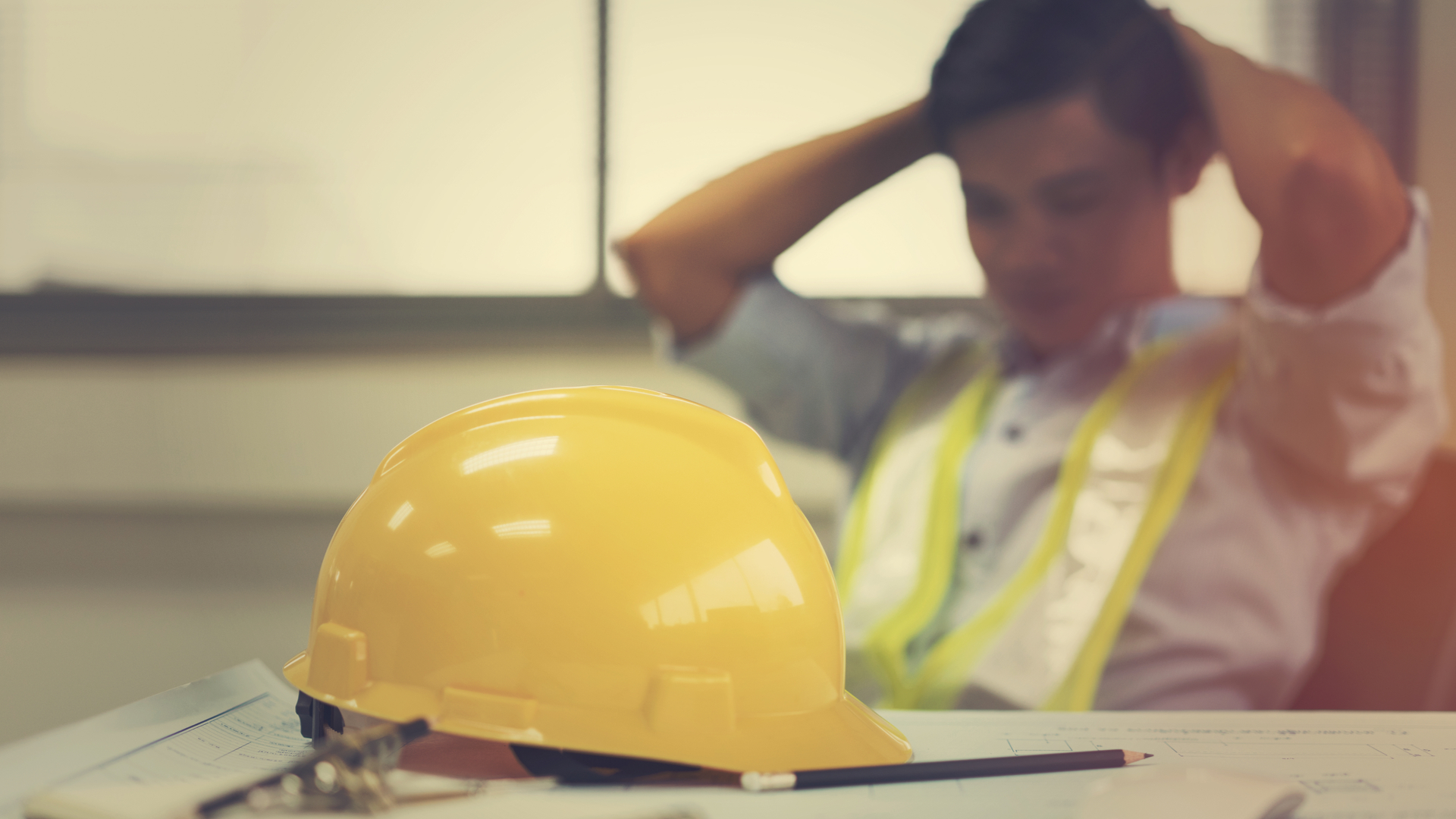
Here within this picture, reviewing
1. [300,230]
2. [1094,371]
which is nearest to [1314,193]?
[1094,371]

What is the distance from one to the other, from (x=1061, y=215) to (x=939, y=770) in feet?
2.16

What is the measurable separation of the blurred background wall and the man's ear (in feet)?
0.95

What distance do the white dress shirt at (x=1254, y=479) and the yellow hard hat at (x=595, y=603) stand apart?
45cm

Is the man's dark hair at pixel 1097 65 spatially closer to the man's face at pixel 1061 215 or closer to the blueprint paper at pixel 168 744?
the man's face at pixel 1061 215

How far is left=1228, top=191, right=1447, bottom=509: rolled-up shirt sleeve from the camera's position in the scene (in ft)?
2.23

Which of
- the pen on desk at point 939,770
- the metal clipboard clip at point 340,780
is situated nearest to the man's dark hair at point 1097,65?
the pen on desk at point 939,770

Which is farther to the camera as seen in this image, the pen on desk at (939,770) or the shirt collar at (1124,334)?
the shirt collar at (1124,334)

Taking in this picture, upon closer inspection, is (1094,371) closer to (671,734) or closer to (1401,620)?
(1401,620)

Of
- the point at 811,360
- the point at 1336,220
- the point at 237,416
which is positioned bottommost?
the point at 237,416

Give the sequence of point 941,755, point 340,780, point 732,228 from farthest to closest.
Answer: point 732,228 → point 941,755 → point 340,780

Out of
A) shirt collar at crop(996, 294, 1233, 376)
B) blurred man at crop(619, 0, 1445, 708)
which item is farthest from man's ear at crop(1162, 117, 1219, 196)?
shirt collar at crop(996, 294, 1233, 376)

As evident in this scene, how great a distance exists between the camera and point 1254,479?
0.78 m

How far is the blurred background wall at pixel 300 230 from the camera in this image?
118cm

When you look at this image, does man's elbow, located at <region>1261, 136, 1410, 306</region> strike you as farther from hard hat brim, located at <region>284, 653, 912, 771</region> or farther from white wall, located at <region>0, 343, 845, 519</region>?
white wall, located at <region>0, 343, 845, 519</region>
